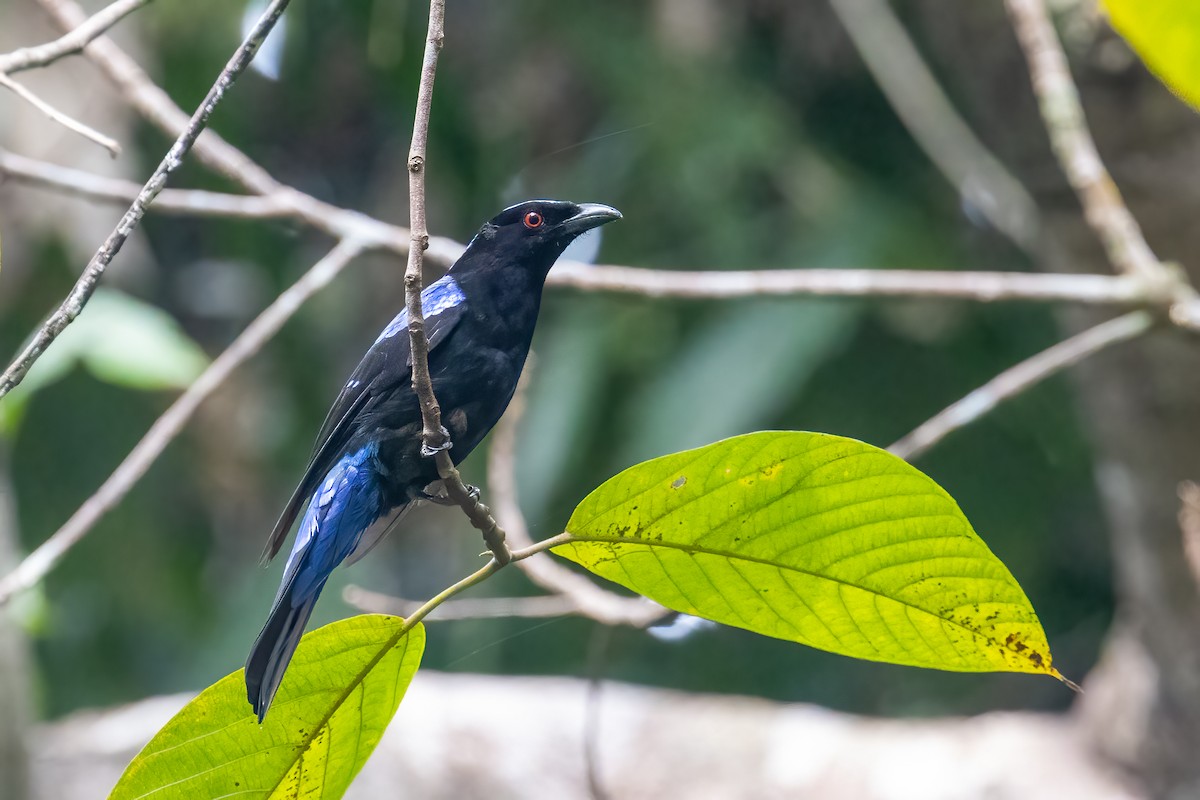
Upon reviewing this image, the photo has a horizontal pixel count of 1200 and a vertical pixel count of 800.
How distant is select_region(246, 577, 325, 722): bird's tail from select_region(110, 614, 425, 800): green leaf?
0.02 meters

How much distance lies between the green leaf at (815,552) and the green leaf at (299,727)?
0.30 meters

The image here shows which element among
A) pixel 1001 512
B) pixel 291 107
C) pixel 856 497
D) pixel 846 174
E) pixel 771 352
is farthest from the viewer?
pixel 291 107

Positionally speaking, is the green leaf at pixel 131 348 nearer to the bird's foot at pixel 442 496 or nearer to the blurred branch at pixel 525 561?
the blurred branch at pixel 525 561

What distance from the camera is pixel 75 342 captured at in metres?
3.33

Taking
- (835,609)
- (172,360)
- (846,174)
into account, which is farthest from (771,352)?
(835,609)

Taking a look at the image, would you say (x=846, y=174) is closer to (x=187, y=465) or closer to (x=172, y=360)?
(x=172, y=360)

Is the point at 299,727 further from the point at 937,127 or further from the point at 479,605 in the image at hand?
the point at 937,127

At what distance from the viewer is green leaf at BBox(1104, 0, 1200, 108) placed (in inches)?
33.3

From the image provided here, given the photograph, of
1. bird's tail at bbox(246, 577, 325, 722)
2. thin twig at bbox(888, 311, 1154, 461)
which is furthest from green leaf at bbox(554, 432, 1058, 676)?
thin twig at bbox(888, 311, 1154, 461)

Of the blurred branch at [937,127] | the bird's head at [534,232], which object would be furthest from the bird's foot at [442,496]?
the blurred branch at [937,127]

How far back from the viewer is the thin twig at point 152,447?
2635 millimetres

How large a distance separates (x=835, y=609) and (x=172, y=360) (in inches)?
91.1

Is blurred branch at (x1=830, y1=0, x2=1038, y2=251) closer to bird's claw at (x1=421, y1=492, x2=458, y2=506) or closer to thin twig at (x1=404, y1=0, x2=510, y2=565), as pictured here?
bird's claw at (x1=421, y1=492, x2=458, y2=506)

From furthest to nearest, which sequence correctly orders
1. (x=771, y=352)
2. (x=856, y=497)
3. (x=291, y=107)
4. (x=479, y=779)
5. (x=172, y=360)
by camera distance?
(x=291, y=107), (x=771, y=352), (x=479, y=779), (x=172, y=360), (x=856, y=497)
